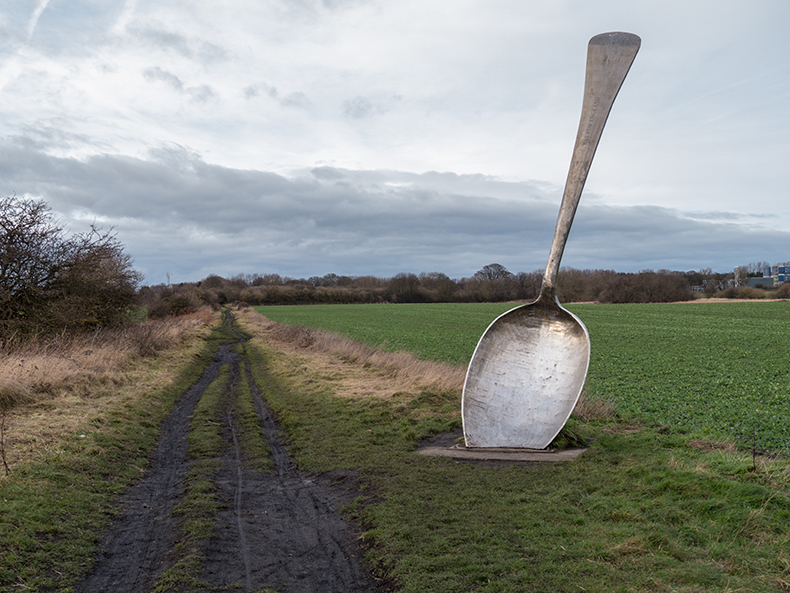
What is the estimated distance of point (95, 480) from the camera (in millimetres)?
6902

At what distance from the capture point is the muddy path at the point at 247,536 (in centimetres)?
432

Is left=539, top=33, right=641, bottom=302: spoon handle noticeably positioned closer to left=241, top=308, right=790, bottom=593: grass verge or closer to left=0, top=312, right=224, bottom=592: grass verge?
left=241, top=308, right=790, bottom=593: grass verge

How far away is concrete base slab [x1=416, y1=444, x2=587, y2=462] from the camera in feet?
23.8

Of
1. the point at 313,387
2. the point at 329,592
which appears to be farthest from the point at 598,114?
the point at 313,387

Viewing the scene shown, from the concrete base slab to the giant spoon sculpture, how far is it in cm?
11

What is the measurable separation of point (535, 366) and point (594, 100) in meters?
3.81

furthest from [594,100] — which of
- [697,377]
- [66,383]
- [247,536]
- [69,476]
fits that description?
[66,383]

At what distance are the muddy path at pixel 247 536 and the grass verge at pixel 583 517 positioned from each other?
346 millimetres

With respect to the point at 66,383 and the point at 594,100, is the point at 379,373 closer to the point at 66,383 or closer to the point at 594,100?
the point at 66,383

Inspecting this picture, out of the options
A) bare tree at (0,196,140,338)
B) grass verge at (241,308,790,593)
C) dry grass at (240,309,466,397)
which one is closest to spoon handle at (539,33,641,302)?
grass verge at (241,308,790,593)

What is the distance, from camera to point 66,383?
11930 millimetres

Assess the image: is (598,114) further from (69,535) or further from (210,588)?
(69,535)

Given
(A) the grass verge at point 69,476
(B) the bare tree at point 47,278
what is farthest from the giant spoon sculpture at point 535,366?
(B) the bare tree at point 47,278

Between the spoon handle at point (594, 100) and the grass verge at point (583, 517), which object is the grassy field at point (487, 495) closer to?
the grass verge at point (583, 517)
